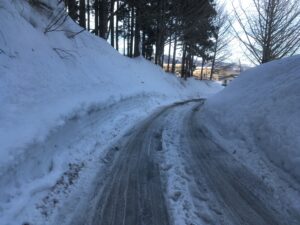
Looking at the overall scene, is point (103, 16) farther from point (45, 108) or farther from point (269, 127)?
point (269, 127)

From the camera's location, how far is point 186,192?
16.6ft

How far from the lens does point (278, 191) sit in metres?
5.21

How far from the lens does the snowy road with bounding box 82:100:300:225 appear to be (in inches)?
168

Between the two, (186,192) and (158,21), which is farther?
(158,21)

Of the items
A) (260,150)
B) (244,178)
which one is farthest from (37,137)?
(260,150)

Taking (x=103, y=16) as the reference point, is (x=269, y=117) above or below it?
below

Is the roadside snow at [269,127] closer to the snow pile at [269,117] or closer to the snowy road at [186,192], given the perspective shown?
the snow pile at [269,117]

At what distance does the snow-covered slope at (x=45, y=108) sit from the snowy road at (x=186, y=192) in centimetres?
69

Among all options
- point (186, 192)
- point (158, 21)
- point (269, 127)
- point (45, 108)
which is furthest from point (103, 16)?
point (186, 192)

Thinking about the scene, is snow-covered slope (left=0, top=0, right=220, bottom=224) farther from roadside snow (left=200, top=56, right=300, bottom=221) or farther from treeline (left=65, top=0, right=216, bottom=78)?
treeline (left=65, top=0, right=216, bottom=78)

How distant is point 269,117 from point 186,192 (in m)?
3.88

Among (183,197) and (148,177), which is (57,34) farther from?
(183,197)

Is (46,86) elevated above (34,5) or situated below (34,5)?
below

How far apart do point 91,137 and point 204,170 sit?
3.47m
